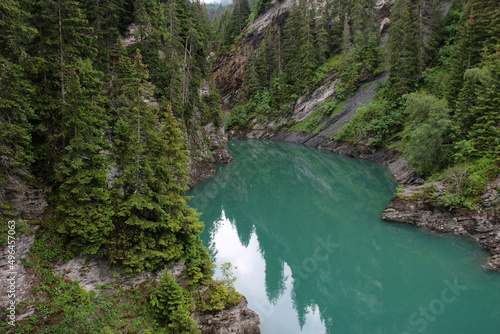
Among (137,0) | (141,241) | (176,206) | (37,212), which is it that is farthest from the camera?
(137,0)

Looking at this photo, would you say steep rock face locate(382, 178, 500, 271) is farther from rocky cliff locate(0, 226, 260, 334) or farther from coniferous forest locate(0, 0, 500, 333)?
rocky cliff locate(0, 226, 260, 334)

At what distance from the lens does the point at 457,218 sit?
18828 mm

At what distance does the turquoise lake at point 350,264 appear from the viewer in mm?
13664

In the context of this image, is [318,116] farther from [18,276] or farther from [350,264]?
[18,276]

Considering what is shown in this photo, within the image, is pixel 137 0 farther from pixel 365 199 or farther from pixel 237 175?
pixel 365 199

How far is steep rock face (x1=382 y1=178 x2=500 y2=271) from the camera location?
16906 millimetres

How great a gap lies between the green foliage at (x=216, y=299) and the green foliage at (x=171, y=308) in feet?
4.12

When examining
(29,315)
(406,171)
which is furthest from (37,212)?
(406,171)

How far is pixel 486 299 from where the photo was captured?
13844 millimetres

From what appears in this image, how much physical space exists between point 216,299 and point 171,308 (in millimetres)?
2410

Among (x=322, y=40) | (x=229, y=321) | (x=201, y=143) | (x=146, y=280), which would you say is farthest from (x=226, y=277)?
(x=322, y=40)

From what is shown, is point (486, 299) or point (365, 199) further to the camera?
point (365, 199)

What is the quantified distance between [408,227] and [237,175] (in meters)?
24.3

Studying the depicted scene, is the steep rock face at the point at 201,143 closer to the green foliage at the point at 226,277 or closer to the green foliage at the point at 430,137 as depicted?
the green foliage at the point at 226,277
